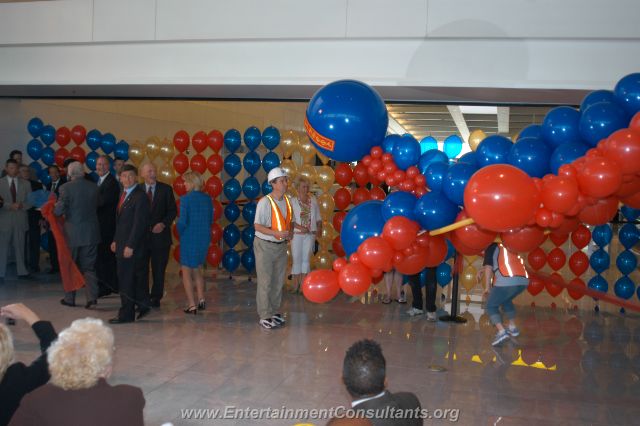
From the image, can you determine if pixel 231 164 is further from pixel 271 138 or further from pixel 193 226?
pixel 193 226

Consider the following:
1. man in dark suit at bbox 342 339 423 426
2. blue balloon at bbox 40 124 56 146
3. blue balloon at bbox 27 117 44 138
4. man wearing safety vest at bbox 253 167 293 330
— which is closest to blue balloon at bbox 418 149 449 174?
man in dark suit at bbox 342 339 423 426

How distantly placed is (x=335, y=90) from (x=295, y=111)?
11.0m

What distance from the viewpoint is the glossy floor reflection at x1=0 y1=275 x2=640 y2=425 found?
4.16m

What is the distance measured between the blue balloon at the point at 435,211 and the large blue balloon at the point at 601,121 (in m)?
0.74

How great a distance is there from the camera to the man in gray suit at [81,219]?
20.4 ft

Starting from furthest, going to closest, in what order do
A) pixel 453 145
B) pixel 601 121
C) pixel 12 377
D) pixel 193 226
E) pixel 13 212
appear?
pixel 13 212, pixel 453 145, pixel 193 226, pixel 601 121, pixel 12 377

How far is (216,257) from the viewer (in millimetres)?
8242

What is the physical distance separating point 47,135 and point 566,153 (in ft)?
25.2

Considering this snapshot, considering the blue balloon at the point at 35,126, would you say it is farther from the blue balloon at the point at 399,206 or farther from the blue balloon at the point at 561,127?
the blue balloon at the point at 561,127

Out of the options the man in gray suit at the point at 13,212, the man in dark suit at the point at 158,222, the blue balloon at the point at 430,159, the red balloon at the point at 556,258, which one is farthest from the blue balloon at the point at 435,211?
the man in gray suit at the point at 13,212

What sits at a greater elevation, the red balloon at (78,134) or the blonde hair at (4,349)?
the red balloon at (78,134)

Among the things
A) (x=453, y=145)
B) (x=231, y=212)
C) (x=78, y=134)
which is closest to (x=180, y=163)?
(x=231, y=212)

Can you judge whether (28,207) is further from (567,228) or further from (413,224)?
(567,228)

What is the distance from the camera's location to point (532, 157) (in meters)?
2.89
